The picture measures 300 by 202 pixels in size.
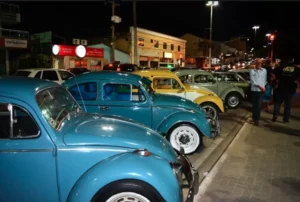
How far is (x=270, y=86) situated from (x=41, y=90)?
10.8 metres

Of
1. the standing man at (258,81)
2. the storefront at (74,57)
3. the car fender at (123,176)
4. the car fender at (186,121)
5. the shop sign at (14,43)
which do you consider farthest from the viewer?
the storefront at (74,57)

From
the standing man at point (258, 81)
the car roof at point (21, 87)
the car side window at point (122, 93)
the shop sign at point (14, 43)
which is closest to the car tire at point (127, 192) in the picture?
the car roof at point (21, 87)

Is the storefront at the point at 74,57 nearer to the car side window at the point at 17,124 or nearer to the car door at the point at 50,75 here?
the car door at the point at 50,75

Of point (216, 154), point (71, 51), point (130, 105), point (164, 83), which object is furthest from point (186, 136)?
point (71, 51)

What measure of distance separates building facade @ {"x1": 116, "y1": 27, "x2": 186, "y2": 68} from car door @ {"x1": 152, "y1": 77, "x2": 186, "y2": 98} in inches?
875

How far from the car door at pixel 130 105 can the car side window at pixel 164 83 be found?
2.30 meters

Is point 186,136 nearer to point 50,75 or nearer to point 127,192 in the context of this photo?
point 127,192

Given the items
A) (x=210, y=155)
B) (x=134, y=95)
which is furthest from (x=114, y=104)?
(x=210, y=155)

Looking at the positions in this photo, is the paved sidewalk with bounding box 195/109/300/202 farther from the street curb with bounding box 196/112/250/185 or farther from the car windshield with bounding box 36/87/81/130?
the car windshield with bounding box 36/87/81/130

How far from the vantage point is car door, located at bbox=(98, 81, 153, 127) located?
5969mm

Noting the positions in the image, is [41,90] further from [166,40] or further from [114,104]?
[166,40]

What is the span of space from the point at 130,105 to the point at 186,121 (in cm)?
126

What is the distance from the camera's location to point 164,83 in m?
8.29

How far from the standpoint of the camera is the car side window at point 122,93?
6031 millimetres
